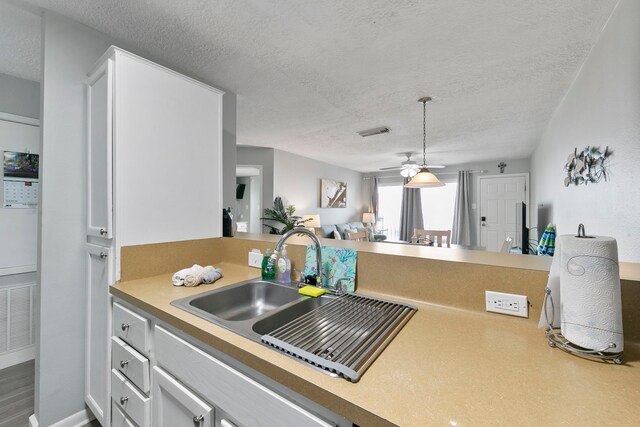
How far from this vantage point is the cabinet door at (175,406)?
84cm

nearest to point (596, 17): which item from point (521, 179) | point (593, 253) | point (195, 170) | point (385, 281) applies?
point (593, 253)

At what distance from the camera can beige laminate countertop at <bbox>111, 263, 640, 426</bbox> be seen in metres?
0.50

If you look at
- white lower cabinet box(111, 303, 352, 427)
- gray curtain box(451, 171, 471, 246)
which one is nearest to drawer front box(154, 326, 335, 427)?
white lower cabinet box(111, 303, 352, 427)

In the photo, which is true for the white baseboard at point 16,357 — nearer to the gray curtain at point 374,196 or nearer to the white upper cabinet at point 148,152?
the white upper cabinet at point 148,152

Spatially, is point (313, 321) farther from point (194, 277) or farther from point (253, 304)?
point (194, 277)

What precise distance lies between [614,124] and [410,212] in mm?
5797

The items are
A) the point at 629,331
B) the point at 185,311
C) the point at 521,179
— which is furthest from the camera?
the point at 521,179

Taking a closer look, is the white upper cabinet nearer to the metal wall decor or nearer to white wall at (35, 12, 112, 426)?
white wall at (35, 12, 112, 426)

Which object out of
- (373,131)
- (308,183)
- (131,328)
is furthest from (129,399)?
(308,183)

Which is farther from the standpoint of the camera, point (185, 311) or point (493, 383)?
point (185, 311)

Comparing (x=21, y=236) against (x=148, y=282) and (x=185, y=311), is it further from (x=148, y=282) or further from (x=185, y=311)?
(x=185, y=311)

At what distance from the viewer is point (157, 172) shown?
57.2 inches

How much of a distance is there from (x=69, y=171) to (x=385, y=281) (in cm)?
182

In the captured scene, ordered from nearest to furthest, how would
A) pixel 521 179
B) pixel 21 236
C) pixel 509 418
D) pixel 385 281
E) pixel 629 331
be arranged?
1. pixel 509 418
2. pixel 629 331
3. pixel 385 281
4. pixel 21 236
5. pixel 521 179
